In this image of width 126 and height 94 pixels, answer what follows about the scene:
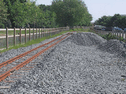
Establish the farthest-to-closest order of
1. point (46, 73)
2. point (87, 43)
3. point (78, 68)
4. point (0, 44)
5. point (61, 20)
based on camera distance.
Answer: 1. point (61, 20)
2. point (87, 43)
3. point (0, 44)
4. point (78, 68)
5. point (46, 73)

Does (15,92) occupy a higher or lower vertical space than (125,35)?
lower

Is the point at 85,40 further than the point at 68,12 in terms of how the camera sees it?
No

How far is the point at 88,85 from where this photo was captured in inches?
238

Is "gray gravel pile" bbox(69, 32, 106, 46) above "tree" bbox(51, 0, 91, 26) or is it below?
below

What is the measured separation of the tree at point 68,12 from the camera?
63219 mm

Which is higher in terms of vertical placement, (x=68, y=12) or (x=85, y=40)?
(x=68, y=12)

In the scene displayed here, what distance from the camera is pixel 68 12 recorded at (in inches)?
2472

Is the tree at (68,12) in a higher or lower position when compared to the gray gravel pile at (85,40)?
higher

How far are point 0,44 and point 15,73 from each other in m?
6.47

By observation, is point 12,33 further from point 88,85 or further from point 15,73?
point 88,85

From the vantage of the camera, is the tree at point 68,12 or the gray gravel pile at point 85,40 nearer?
the gray gravel pile at point 85,40

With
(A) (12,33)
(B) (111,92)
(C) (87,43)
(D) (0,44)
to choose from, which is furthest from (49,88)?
(C) (87,43)

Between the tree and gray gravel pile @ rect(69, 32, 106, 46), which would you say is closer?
gray gravel pile @ rect(69, 32, 106, 46)

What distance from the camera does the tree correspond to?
6322 cm
